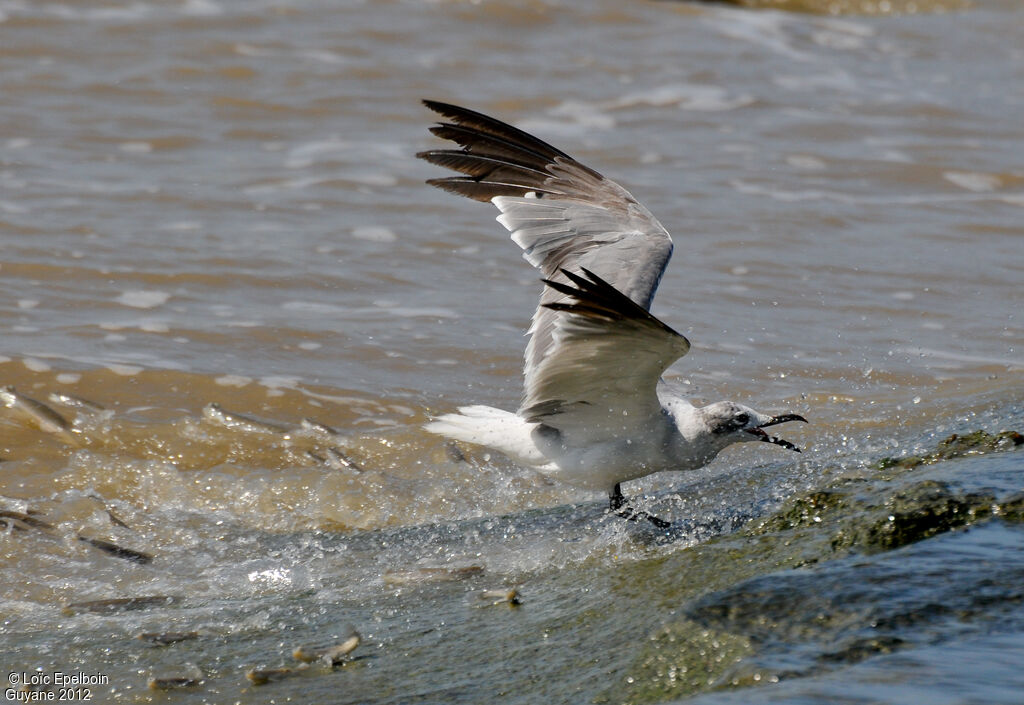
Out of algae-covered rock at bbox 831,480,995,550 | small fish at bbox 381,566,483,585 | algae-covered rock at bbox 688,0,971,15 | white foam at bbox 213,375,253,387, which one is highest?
algae-covered rock at bbox 688,0,971,15

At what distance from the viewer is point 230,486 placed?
21.4 feet

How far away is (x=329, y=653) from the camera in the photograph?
4066 mm

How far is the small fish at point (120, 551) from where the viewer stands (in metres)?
5.41

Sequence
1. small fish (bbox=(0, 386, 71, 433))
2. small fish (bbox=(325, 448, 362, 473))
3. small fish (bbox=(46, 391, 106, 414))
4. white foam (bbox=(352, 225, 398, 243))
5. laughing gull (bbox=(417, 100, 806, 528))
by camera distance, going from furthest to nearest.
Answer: white foam (bbox=(352, 225, 398, 243))
small fish (bbox=(46, 391, 106, 414))
small fish (bbox=(0, 386, 71, 433))
small fish (bbox=(325, 448, 362, 473))
laughing gull (bbox=(417, 100, 806, 528))

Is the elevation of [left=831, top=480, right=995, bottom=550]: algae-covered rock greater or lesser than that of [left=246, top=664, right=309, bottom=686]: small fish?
greater

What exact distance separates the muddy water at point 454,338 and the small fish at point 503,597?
0.03m

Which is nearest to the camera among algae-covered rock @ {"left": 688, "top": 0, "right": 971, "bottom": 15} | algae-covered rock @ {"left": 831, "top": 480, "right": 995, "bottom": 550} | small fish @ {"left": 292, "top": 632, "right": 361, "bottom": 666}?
small fish @ {"left": 292, "top": 632, "right": 361, "bottom": 666}

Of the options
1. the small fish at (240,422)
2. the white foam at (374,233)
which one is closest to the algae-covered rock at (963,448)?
the small fish at (240,422)

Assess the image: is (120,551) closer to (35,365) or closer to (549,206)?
(549,206)

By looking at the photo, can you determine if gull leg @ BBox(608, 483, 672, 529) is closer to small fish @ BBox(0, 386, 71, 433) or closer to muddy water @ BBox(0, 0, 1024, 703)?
muddy water @ BBox(0, 0, 1024, 703)

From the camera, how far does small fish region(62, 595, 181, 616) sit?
15.4 feet

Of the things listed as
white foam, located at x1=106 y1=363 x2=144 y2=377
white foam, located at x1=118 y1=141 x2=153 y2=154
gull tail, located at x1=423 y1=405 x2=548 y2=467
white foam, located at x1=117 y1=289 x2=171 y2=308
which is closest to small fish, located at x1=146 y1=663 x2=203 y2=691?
gull tail, located at x1=423 y1=405 x2=548 y2=467

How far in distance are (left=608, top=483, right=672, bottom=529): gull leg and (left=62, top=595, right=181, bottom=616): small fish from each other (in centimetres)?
186

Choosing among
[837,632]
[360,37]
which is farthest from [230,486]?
[360,37]
